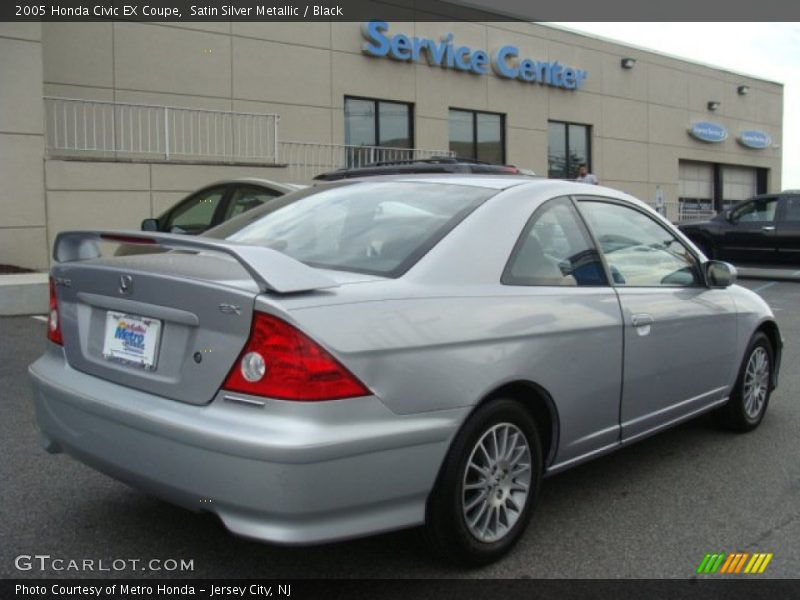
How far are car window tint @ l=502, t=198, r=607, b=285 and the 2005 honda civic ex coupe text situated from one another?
11 mm

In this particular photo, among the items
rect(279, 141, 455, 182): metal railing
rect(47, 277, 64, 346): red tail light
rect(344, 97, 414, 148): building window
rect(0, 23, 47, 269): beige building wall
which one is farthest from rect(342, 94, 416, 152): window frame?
rect(47, 277, 64, 346): red tail light

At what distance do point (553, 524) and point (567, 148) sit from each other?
67.4 feet

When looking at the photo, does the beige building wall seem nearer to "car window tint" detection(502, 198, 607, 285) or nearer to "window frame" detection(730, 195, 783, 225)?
"car window tint" detection(502, 198, 607, 285)

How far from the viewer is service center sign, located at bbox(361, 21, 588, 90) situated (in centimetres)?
1805

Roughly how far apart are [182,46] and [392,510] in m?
14.3

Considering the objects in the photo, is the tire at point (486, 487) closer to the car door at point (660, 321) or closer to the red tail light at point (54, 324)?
the car door at point (660, 321)


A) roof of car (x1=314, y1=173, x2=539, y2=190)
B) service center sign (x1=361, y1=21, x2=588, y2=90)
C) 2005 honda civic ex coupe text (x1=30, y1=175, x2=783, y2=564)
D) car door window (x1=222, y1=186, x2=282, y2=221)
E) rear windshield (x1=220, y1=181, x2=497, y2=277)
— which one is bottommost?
2005 honda civic ex coupe text (x1=30, y1=175, x2=783, y2=564)

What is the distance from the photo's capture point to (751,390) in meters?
5.14

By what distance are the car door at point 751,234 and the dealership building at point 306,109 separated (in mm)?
6943

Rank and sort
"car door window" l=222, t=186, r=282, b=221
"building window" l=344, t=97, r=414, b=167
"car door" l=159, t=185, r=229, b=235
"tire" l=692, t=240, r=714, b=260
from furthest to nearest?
"building window" l=344, t=97, r=414, b=167
"tire" l=692, t=240, r=714, b=260
"car door" l=159, t=185, r=229, b=235
"car door window" l=222, t=186, r=282, b=221

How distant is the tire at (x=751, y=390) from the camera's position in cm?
499

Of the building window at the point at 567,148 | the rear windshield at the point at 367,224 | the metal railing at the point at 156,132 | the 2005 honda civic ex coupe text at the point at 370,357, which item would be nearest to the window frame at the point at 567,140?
the building window at the point at 567,148

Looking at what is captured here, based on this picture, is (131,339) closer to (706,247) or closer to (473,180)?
(473,180)

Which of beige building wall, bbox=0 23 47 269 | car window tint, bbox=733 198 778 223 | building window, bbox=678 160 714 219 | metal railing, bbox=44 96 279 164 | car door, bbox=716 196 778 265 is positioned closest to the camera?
beige building wall, bbox=0 23 47 269
